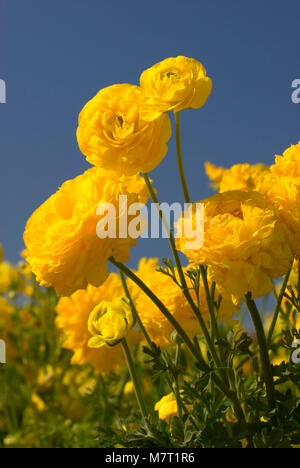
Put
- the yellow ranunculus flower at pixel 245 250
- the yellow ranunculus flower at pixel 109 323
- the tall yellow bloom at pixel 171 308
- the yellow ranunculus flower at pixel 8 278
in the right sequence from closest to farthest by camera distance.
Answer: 1. the yellow ranunculus flower at pixel 245 250
2. the yellow ranunculus flower at pixel 109 323
3. the tall yellow bloom at pixel 171 308
4. the yellow ranunculus flower at pixel 8 278

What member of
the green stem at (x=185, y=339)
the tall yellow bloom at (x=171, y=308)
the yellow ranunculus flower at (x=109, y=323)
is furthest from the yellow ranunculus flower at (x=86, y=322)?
the green stem at (x=185, y=339)

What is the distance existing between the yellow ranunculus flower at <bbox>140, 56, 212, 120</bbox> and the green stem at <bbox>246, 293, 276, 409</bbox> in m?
0.23

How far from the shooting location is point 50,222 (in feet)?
2.41

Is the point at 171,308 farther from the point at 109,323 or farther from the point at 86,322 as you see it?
the point at 86,322

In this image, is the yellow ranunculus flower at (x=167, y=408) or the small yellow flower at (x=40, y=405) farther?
the small yellow flower at (x=40, y=405)

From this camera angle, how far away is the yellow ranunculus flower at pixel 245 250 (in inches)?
25.6

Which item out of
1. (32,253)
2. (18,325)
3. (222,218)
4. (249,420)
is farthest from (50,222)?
(18,325)

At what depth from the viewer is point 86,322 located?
1228 mm

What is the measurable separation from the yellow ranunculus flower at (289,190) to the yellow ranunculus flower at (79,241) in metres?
0.17

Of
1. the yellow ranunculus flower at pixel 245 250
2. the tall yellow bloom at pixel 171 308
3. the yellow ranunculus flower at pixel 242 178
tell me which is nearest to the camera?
the yellow ranunculus flower at pixel 245 250

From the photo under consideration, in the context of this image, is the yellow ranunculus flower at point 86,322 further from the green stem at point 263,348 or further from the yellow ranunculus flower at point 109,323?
the green stem at point 263,348

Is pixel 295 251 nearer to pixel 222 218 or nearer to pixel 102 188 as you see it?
pixel 222 218

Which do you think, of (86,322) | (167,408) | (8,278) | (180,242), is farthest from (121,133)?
(8,278)

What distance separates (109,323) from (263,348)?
20 centimetres
